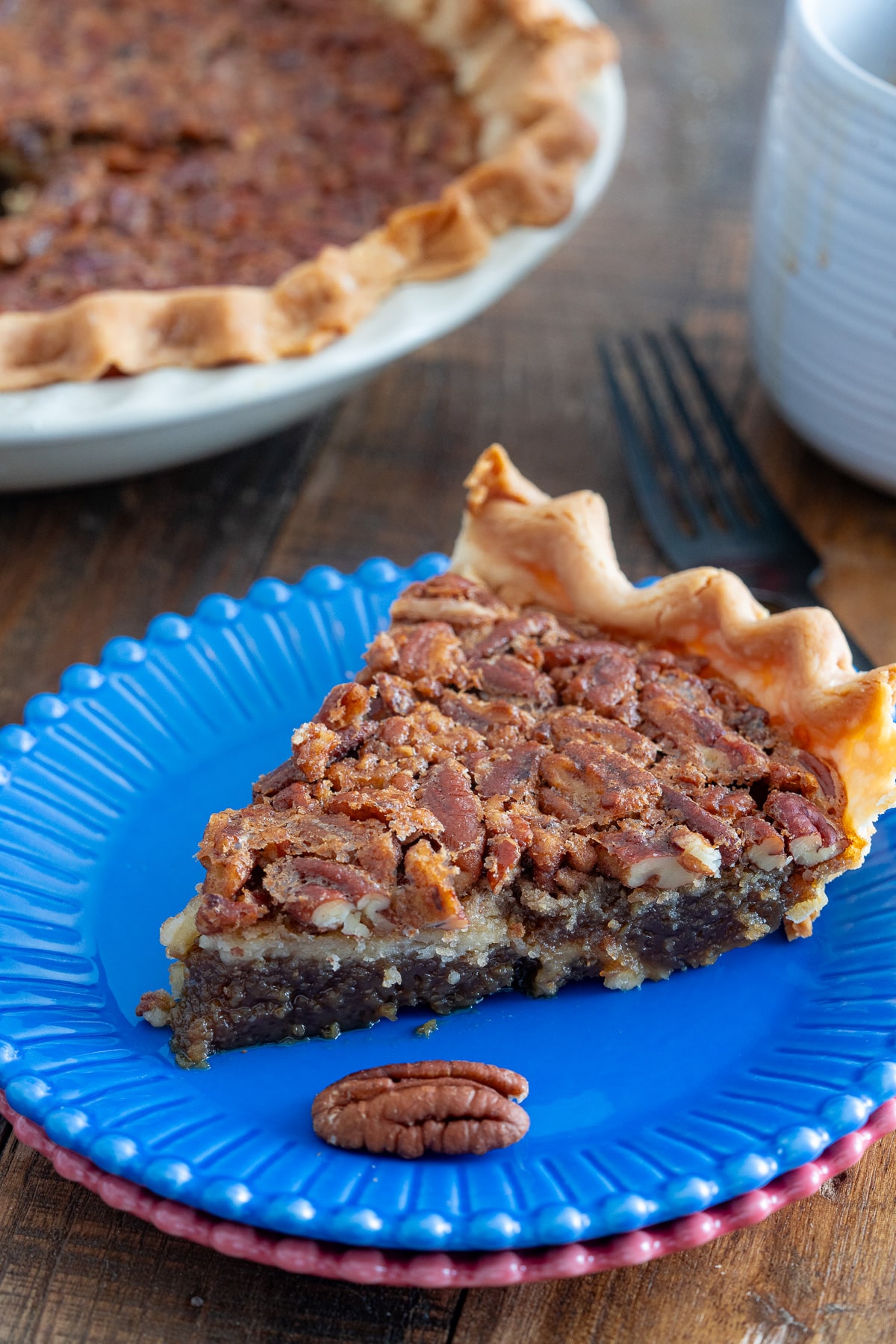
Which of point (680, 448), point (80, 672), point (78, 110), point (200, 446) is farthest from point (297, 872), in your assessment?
point (78, 110)

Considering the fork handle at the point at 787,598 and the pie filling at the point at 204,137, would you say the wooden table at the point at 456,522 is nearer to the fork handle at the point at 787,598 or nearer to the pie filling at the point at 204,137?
the fork handle at the point at 787,598

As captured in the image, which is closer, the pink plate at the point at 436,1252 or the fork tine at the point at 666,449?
the pink plate at the point at 436,1252

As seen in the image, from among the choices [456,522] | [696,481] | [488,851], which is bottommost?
[456,522]

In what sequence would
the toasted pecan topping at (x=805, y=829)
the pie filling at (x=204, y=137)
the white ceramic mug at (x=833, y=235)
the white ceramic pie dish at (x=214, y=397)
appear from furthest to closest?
the pie filling at (x=204, y=137)
the white ceramic mug at (x=833, y=235)
the white ceramic pie dish at (x=214, y=397)
the toasted pecan topping at (x=805, y=829)

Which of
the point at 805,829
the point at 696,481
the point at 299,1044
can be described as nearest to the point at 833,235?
the point at 696,481

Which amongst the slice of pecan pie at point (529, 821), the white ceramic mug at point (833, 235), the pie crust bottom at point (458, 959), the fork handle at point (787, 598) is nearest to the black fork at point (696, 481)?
the fork handle at point (787, 598)

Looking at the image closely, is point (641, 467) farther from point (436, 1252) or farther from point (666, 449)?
point (436, 1252)
